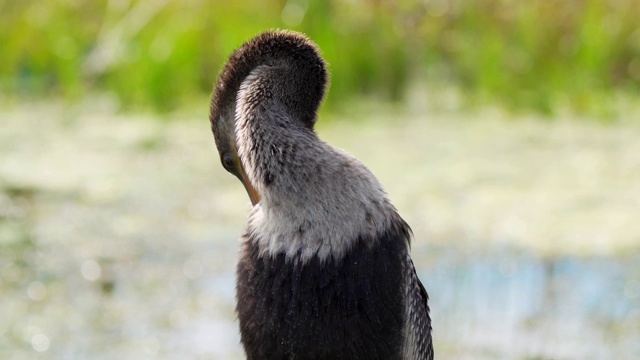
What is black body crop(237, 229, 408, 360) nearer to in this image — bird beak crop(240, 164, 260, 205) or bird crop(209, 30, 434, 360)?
bird crop(209, 30, 434, 360)

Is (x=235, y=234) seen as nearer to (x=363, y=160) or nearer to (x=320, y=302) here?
(x=363, y=160)

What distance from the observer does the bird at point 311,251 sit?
3021 mm

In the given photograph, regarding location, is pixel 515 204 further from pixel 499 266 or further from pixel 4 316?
pixel 4 316

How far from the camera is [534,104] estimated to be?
7.80 m

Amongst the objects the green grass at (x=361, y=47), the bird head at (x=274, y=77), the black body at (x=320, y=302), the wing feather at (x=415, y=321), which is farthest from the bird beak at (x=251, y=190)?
the green grass at (x=361, y=47)

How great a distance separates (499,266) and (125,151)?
103 inches

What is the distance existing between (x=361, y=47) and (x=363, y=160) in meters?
1.41

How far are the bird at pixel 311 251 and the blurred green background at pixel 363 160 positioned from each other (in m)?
1.64

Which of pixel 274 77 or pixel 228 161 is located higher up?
pixel 274 77

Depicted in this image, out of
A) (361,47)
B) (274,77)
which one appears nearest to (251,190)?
(274,77)

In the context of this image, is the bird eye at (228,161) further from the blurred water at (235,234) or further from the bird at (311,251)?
the blurred water at (235,234)

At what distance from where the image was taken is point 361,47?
26.4 ft

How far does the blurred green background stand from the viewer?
502 centimetres

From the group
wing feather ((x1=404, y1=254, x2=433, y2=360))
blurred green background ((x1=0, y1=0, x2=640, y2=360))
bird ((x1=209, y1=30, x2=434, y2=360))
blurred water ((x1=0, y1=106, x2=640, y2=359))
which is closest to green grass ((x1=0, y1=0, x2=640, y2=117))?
blurred green background ((x1=0, y1=0, x2=640, y2=360))
